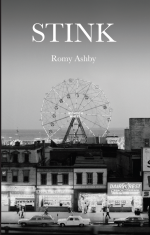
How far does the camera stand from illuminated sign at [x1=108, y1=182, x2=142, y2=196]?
60.1 ft

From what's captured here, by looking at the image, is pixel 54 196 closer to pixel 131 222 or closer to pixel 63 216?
pixel 63 216

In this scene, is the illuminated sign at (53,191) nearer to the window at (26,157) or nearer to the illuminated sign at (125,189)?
the window at (26,157)

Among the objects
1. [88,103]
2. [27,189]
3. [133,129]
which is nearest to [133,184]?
[27,189]

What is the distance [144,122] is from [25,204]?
35.3 feet

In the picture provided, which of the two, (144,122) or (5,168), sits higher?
(144,122)

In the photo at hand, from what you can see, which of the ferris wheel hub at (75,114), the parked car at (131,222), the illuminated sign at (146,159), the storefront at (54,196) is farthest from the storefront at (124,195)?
the ferris wheel hub at (75,114)

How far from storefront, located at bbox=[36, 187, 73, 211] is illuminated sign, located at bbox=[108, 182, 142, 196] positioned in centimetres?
189

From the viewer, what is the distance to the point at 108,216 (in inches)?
632

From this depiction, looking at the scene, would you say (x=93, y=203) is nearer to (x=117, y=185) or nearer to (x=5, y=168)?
(x=117, y=185)

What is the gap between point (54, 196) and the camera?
1820 centimetres

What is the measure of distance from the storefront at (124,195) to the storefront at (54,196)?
183 centimetres

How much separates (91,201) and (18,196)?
11.0 feet

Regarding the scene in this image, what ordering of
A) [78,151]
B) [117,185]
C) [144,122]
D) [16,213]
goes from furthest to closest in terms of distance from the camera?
1. [144,122]
2. [78,151]
3. [117,185]
4. [16,213]

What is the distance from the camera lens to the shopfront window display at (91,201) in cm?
1802
